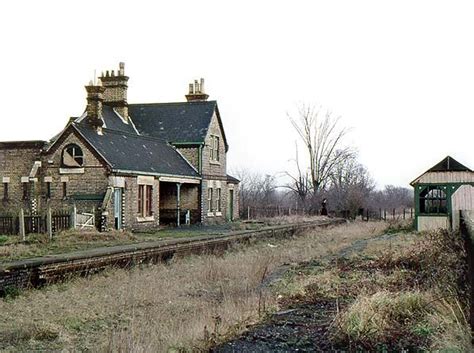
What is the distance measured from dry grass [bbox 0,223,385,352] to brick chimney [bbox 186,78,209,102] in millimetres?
20111

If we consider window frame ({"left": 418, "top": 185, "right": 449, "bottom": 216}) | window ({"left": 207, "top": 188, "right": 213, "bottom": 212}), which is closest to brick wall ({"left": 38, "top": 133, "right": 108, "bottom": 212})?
window ({"left": 207, "top": 188, "right": 213, "bottom": 212})

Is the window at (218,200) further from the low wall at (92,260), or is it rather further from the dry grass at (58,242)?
the dry grass at (58,242)

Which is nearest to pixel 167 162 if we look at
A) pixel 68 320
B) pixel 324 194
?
pixel 68 320

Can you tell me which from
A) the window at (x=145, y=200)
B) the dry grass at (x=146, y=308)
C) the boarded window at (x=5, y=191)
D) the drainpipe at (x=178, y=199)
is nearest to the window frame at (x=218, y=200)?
the drainpipe at (x=178, y=199)

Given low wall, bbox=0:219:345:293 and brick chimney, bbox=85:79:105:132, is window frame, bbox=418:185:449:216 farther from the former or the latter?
brick chimney, bbox=85:79:105:132

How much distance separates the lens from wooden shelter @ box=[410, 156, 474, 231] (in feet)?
87.1

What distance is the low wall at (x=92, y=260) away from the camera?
40.2 feet

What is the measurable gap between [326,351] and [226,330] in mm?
1565

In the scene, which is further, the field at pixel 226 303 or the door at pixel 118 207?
the door at pixel 118 207

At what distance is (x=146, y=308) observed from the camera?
1173 cm

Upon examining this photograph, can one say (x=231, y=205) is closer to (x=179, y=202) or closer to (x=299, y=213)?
(x=179, y=202)

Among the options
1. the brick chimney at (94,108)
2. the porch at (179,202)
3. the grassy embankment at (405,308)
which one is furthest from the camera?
the porch at (179,202)

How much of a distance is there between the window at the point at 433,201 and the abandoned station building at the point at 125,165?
1176 centimetres

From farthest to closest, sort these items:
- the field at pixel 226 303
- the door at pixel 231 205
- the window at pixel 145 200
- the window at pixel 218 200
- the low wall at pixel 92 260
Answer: the door at pixel 231 205 < the window at pixel 218 200 < the window at pixel 145 200 < the low wall at pixel 92 260 < the field at pixel 226 303
